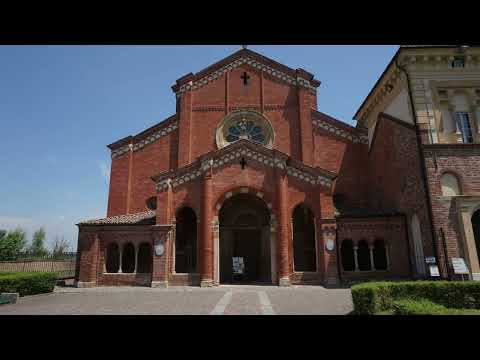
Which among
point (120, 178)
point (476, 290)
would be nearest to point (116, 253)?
point (120, 178)

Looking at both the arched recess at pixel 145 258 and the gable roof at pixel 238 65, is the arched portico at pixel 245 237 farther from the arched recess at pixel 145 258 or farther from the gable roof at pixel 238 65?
the gable roof at pixel 238 65

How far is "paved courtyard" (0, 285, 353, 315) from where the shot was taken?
451 inches

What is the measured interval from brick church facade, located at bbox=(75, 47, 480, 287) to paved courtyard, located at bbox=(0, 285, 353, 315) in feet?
9.23

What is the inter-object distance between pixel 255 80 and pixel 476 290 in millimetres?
21251

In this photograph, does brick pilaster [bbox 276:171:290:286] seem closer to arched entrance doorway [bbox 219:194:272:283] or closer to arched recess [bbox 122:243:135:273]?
arched entrance doorway [bbox 219:194:272:283]

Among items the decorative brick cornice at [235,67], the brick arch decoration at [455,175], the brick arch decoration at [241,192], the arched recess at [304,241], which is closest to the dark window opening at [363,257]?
the arched recess at [304,241]

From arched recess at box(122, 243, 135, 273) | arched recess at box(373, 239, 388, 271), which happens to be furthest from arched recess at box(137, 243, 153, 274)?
arched recess at box(373, 239, 388, 271)

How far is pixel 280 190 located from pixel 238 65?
1295cm

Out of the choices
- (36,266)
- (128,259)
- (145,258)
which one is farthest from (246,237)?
(36,266)

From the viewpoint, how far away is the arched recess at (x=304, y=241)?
2236 centimetres

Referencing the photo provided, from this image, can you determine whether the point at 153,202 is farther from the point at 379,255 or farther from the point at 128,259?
the point at 379,255

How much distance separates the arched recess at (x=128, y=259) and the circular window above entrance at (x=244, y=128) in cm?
1025

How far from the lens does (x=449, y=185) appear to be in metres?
16.8

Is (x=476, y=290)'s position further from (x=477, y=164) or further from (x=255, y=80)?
(x=255, y=80)
